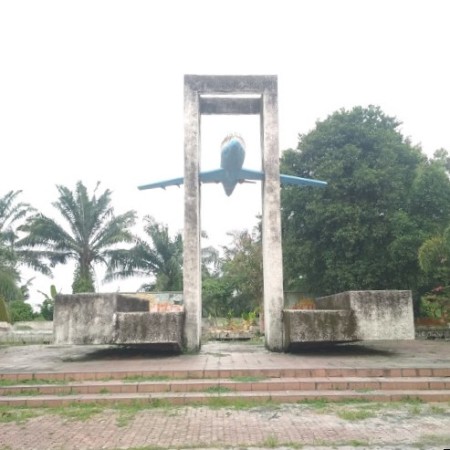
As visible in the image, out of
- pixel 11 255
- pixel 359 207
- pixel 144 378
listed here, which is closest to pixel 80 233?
pixel 11 255

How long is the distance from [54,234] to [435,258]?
16087 millimetres

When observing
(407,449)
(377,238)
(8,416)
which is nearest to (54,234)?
→ (377,238)

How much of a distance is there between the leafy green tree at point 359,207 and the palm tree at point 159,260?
6516mm

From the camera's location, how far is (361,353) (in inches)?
332

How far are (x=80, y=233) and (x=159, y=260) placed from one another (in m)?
4.38

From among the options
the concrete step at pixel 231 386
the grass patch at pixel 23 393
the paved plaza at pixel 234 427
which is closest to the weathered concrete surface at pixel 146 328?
the paved plaza at pixel 234 427

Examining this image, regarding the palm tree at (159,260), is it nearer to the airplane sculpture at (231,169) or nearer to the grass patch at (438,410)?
the airplane sculpture at (231,169)

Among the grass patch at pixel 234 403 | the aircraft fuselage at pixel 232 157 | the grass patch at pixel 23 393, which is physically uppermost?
the aircraft fuselage at pixel 232 157

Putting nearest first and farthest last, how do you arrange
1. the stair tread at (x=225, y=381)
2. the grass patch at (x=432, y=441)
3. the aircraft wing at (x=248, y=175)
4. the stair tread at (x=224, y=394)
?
1. the grass patch at (x=432, y=441)
2. the stair tread at (x=224, y=394)
3. the stair tread at (x=225, y=381)
4. the aircraft wing at (x=248, y=175)

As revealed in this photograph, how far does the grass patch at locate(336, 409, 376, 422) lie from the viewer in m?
4.73

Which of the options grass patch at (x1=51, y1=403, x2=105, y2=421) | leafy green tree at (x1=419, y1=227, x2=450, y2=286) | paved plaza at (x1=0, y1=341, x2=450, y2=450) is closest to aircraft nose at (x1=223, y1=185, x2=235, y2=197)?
leafy green tree at (x1=419, y1=227, x2=450, y2=286)

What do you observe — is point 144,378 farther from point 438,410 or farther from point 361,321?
point 361,321

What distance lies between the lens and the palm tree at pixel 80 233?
861 inches

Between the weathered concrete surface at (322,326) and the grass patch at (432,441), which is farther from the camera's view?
the weathered concrete surface at (322,326)
